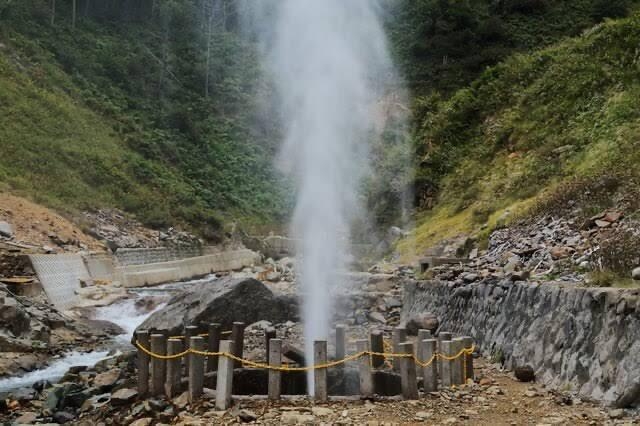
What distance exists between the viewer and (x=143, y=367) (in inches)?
323

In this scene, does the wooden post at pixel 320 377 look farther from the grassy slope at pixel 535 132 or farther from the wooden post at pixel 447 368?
the grassy slope at pixel 535 132

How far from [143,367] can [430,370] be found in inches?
153

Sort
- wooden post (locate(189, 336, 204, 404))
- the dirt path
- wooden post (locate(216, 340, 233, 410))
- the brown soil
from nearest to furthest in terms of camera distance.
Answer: the dirt path
wooden post (locate(216, 340, 233, 410))
wooden post (locate(189, 336, 204, 404))
the brown soil

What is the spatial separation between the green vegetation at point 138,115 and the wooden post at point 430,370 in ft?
75.2

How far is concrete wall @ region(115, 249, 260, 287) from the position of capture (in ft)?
75.8

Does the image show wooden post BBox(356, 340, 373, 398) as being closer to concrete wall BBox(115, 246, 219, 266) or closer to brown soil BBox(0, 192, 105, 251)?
brown soil BBox(0, 192, 105, 251)

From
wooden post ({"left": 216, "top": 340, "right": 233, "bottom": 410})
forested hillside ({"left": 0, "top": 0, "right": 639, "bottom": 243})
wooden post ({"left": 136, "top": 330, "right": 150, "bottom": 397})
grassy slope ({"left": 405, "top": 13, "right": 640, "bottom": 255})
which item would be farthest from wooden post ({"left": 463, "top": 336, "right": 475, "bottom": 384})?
forested hillside ({"left": 0, "top": 0, "right": 639, "bottom": 243})

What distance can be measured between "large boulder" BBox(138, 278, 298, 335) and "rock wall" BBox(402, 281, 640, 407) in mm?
5321

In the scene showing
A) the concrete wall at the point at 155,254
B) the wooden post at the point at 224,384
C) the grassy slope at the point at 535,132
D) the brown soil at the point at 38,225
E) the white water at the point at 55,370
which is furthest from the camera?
the concrete wall at the point at 155,254

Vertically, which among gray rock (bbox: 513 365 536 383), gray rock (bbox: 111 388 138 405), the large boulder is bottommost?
gray rock (bbox: 111 388 138 405)

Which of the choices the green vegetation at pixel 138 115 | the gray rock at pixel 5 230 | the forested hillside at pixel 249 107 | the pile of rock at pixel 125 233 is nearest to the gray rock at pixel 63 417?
the forested hillside at pixel 249 107

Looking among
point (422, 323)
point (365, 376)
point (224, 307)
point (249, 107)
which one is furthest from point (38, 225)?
point (249, 107)

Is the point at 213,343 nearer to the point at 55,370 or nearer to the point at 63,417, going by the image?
the point at 63,417

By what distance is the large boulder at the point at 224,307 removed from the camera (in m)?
12.9
